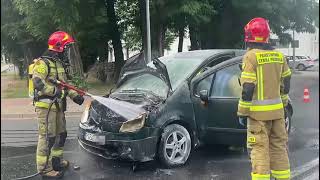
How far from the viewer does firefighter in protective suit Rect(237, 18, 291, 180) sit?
502 cm

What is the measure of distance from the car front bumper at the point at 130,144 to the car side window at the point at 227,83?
1248 mm

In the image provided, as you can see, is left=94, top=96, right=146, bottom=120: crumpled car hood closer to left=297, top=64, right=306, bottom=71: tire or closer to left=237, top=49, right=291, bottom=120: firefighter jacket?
left=237, top=49, right=291, bottom=120: firefighter jacket

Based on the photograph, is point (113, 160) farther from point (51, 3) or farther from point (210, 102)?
point (51, 3)

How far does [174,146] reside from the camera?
6.53 meters

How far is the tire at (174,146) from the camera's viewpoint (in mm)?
6414

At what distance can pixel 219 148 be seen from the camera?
7.74 metres

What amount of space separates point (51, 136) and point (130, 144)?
3.37ft

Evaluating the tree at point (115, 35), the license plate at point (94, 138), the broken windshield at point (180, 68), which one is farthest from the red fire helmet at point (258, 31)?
the tree at point (115, 35)

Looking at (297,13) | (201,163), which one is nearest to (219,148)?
(201,163)

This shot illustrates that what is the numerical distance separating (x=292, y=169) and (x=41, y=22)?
16623mm

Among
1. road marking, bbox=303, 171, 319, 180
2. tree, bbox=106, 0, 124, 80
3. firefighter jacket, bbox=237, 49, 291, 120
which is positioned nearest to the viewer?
firefighter jacket, bbox=237, 49, 291, 120

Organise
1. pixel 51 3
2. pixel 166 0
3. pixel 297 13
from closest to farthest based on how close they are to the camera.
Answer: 1. pixel 51 3
2. pixel 166 0
3. pixel 297 13

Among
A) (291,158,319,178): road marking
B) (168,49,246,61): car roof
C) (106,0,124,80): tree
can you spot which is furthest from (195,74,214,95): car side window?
(106,0,124,80): tree

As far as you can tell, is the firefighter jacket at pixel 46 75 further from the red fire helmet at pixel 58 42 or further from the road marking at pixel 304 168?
the road marking at pixel 304 168
